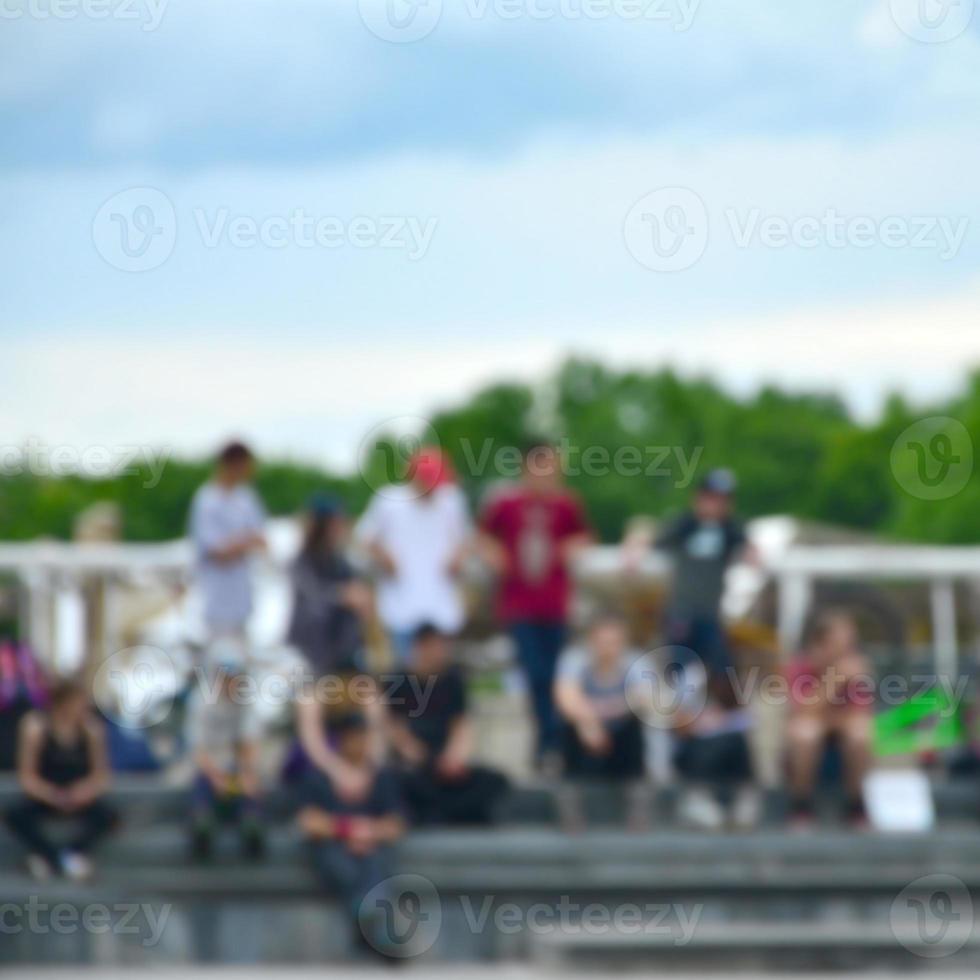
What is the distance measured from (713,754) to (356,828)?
1862 millimetres

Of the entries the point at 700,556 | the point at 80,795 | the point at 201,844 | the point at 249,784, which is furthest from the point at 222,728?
the point at 700,556

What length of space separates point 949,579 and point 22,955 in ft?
17.7

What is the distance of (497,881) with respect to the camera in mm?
9094

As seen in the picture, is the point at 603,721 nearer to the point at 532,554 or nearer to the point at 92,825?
the point at 532,554

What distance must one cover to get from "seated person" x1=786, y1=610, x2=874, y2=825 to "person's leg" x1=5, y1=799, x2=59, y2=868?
137 inches

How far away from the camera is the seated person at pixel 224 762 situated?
9086 mm

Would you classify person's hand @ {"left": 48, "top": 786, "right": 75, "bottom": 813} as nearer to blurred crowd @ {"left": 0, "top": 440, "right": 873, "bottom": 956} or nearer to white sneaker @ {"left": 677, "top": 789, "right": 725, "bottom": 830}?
blurred crowd @ {"left": 0, "top": 440, "right": 873, "bottom": 956}

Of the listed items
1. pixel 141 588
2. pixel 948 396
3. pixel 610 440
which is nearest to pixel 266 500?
pixel 610 440

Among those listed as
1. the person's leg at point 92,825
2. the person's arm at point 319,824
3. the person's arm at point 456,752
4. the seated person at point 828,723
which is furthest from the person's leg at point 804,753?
the person's leg at point 92,825

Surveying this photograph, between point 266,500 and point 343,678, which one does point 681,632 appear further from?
point 266,500

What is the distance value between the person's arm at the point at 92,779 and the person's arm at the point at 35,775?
0.23ft

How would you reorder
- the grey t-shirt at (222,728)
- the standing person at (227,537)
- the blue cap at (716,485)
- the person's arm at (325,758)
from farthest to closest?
1. the blue cap at (716,485)
2. the standing person at (227,537)
3. the grey t-shirt at (222,728)
4. the person's arm at (325,758)

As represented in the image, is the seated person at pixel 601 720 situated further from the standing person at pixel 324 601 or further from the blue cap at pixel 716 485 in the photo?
the standing person at pixel 324 601

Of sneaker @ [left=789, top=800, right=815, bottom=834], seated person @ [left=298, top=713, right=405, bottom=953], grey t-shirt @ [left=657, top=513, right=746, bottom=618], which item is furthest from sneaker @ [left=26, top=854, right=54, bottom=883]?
sneaker @ [left=789, top=800, right=815, bottom=834]
